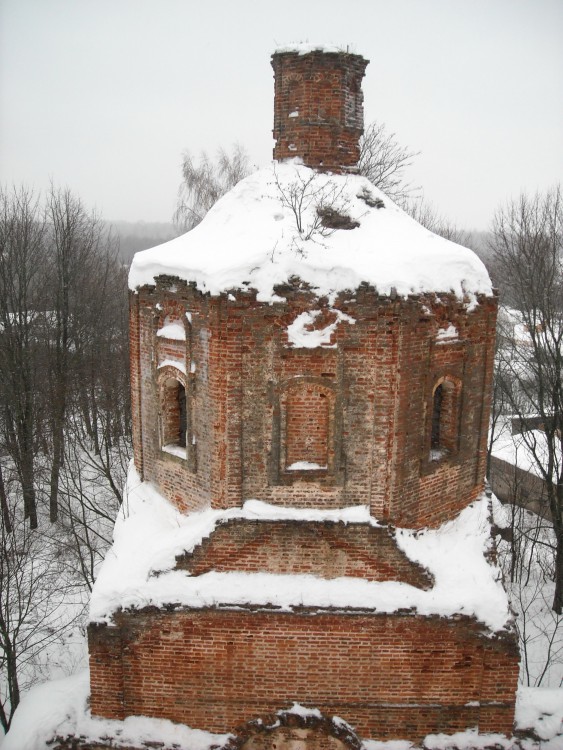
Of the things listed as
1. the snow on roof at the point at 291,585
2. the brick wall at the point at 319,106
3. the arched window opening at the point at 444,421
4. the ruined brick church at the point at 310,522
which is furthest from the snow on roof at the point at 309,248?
the snow on roof at the point at 291,585

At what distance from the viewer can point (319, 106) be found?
792cm

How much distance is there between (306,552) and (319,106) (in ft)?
18.6

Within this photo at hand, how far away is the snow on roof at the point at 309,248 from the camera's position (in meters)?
6.49

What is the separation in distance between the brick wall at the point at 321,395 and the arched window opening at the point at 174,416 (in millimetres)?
219

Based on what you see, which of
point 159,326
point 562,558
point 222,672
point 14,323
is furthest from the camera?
point 14,323

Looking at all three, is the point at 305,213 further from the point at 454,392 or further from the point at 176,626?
the point at 176,626

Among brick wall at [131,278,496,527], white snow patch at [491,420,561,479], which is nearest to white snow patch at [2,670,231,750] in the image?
brick wall at [131,278,496,527]

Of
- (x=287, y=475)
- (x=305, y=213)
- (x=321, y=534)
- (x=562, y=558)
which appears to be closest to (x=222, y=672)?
(x=321, y=534)

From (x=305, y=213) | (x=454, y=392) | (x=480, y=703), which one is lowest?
(x=480, y=703)

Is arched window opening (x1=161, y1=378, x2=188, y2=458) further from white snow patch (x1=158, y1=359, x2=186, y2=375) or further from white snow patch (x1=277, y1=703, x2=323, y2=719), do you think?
white snow patch (x1=277, y1=703, x2=323, y2=719)

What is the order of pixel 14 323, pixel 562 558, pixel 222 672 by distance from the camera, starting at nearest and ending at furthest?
pixel 222 672 → pixel 562 558 → pixel 14 323

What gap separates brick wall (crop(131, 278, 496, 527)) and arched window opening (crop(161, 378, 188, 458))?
22 centimetres

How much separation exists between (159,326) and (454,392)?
3.78 metres

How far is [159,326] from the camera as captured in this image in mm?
7418
